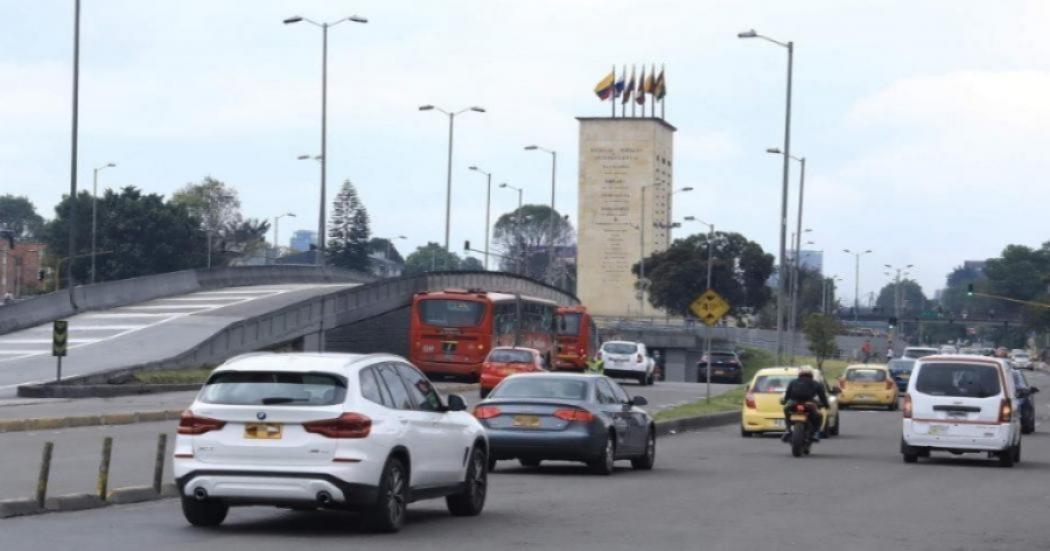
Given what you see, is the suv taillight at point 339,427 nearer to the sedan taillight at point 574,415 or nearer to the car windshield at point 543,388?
the sedan taillight at point 574,415

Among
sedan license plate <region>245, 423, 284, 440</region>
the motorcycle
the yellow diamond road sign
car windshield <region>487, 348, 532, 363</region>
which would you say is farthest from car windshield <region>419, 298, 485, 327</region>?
sedan license plate <region>245, 423, 284, 440</region>

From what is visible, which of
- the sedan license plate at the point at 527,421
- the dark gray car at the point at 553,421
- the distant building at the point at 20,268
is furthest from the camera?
the distant building at the point at 20,268

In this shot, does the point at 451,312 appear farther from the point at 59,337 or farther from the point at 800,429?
the point at 800,429

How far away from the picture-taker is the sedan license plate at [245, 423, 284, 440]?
13.8 meters

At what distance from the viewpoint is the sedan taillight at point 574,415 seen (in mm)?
21969

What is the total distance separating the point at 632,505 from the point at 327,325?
46298 mm

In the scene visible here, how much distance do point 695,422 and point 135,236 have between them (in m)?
101

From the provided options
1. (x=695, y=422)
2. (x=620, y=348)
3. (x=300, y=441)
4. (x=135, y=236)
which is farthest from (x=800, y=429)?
(x=135, y=236)

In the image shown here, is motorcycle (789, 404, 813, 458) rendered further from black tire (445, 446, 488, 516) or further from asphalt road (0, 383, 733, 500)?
black tire (445, 446, 488, 516)

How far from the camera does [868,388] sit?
51.0 metres

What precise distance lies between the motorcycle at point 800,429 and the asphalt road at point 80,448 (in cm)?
948

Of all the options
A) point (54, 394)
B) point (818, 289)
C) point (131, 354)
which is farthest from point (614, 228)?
point (54, 394)

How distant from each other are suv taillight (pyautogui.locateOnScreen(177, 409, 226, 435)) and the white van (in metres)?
14.9

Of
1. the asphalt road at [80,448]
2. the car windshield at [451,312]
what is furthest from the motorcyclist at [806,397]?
the car windshield at [451,312]
